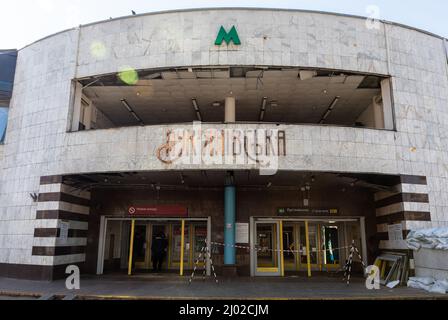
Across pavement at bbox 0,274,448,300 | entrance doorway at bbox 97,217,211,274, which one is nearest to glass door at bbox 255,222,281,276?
pavement at bbox 0,274,448,300

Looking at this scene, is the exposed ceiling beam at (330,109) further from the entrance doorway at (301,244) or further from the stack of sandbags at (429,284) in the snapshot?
the stack of sandbags at (429,284)

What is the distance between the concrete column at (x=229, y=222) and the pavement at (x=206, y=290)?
55.2 inches

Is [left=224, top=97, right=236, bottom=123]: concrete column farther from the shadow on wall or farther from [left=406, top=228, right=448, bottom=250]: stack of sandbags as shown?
the shadow on wall

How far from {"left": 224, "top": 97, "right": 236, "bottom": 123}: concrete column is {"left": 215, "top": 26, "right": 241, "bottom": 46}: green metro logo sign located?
9.22ft

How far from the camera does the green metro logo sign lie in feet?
48.9

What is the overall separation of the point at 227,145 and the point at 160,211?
6103 mm

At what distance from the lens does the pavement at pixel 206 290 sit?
11062 mm

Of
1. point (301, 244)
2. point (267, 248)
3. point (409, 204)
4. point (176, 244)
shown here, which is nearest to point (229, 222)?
point (267, 248)

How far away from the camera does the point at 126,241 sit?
→ 64.3 ft

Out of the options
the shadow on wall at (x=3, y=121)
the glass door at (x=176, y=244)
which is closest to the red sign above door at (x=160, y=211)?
the glass door at (x=176, y=244)

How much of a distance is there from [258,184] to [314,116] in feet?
17.4

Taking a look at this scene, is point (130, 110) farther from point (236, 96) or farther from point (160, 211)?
point (236, 96)

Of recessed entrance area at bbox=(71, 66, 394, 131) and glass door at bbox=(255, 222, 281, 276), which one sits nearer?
recessed entrance area at bbox=(71, 66, 394, 131)
